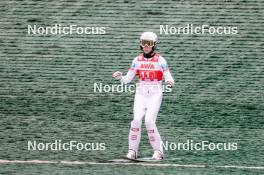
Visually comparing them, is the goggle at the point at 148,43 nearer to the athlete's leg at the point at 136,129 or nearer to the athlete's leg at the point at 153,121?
the athlete's leg at the point at 153,121

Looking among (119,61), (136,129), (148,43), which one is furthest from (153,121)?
(119,61)

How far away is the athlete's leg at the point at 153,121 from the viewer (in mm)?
12844

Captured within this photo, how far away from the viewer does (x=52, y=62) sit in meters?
16.7

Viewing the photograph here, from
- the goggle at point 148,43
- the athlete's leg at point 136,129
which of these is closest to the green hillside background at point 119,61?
the athlete's leg at point 136,129

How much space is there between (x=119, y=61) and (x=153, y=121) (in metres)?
3.94

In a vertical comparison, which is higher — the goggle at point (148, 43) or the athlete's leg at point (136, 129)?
the goggle at point (148, 43)

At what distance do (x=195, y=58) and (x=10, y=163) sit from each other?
202 inches

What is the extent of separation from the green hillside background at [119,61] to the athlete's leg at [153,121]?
335 cm

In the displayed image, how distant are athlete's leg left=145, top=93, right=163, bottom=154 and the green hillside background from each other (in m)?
3.35

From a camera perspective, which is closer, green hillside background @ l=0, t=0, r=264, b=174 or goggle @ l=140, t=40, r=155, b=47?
goggle @ l=140, t=40, r=155, b=47

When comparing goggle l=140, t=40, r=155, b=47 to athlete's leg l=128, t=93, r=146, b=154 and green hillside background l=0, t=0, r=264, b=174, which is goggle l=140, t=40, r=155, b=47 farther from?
green hillside background l=0, t=0, r=264, b=174

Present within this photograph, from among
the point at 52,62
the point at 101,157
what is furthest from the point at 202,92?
the point at 101,157

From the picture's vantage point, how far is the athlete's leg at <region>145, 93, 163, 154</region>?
42.1ft

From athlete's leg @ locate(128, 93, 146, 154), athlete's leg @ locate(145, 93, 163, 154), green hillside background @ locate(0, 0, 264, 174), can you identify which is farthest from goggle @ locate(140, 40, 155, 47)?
green hillside background @ locate(0, 0, 264, 174)
